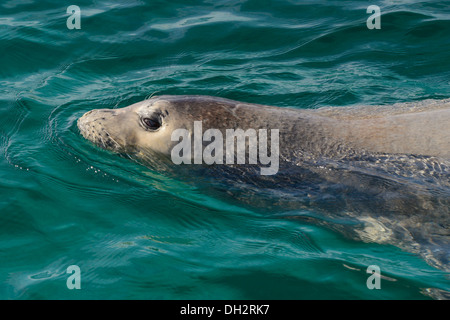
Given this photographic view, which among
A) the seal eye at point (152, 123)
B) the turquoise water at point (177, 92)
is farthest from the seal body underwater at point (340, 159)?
the turquoise water at point (177, 92)

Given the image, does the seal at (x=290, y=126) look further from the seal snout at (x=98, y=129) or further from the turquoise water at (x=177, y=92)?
the turquoise water at (x=177, y=92)

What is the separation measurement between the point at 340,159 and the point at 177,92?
3.62 m

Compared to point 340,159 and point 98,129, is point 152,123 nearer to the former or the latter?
point 98,129

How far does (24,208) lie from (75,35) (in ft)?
18.0

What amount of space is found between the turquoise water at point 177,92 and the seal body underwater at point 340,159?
0.19 metres

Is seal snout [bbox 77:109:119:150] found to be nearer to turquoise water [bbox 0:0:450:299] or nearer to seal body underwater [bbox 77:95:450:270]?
seal body underwater [bbox 77:95:450:270]

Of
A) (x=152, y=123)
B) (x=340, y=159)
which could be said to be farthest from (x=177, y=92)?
(x=340, y=159)

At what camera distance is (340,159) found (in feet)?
19.3

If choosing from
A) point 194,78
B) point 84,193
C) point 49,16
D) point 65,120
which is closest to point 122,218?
point 84,193

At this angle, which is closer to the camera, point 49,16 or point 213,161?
point 213,161

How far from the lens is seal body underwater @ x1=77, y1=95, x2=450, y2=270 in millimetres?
5566

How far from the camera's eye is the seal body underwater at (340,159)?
557 centimetres

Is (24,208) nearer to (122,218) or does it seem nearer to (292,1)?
(122,218)

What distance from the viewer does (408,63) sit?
9758 millimetres
